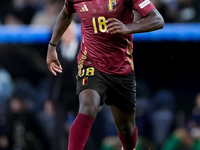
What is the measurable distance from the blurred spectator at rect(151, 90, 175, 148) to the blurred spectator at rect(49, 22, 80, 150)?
4.55ft

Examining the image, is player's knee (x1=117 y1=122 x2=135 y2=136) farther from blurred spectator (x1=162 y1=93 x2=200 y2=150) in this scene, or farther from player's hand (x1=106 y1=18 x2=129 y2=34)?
blurred spectator (x1=162 y1=93 x2=200 y2=150)

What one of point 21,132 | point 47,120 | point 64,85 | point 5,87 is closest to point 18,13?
point 5,87

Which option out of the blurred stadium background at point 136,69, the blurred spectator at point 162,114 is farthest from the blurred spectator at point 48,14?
the blurred spectator at point 162,114

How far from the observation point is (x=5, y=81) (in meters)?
7.04

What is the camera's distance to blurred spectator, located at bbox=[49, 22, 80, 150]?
233 inches

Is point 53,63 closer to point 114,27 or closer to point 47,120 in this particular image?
point 114,27

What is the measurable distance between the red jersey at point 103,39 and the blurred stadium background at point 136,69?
2453 millimetres

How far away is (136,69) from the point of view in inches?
271

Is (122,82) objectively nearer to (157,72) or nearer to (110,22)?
(110,22)

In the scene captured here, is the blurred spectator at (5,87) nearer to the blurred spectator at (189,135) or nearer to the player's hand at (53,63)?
the blurred spectator at (189,135)

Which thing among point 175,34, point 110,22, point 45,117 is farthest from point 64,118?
point 110,22

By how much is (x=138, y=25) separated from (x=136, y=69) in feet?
10.9

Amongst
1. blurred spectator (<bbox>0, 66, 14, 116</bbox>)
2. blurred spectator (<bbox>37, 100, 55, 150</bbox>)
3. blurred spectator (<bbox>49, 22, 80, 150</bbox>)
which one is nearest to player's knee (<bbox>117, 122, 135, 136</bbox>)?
blurred spectator (<bbox>49, 22, 80, 150</bbox>)

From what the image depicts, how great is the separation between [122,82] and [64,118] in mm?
2347
